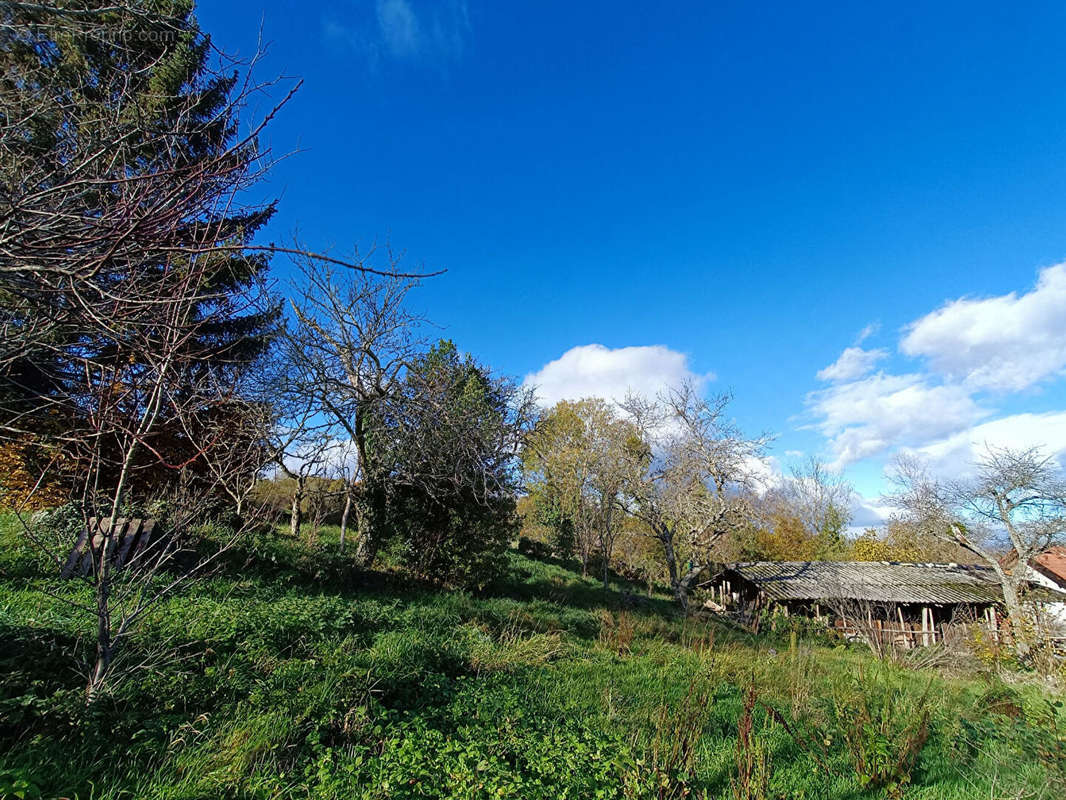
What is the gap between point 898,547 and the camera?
95.7 feet

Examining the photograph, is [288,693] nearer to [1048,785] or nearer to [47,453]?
[1048,785]

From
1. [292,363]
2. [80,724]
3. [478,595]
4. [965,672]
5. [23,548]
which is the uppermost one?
[292,363]

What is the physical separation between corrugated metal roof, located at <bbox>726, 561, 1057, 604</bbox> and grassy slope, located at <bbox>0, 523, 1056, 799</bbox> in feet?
53.9

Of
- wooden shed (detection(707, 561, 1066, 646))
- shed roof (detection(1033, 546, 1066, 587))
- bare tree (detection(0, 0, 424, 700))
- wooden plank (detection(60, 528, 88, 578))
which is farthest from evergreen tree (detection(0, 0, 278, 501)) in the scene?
shed roof (detection(1033, 546, 1066, 587))

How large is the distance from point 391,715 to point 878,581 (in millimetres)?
27063

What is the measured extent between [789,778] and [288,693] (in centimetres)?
452

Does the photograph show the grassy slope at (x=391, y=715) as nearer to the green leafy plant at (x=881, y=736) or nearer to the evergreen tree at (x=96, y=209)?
the green leafy plant at (x=881, y=736)

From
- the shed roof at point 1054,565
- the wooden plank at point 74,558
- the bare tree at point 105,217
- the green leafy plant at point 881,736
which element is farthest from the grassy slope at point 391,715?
the shed roof at point 1054,565

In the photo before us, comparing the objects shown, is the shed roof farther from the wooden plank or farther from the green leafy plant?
the wooden plank

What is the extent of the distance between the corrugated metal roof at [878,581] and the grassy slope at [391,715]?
16419 mm

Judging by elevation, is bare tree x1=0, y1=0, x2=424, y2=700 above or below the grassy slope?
above

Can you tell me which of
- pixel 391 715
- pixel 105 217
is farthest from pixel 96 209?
pixel 391 715

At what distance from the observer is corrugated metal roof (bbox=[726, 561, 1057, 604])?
21.5m

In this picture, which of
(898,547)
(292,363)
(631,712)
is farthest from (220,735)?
(898,547)
